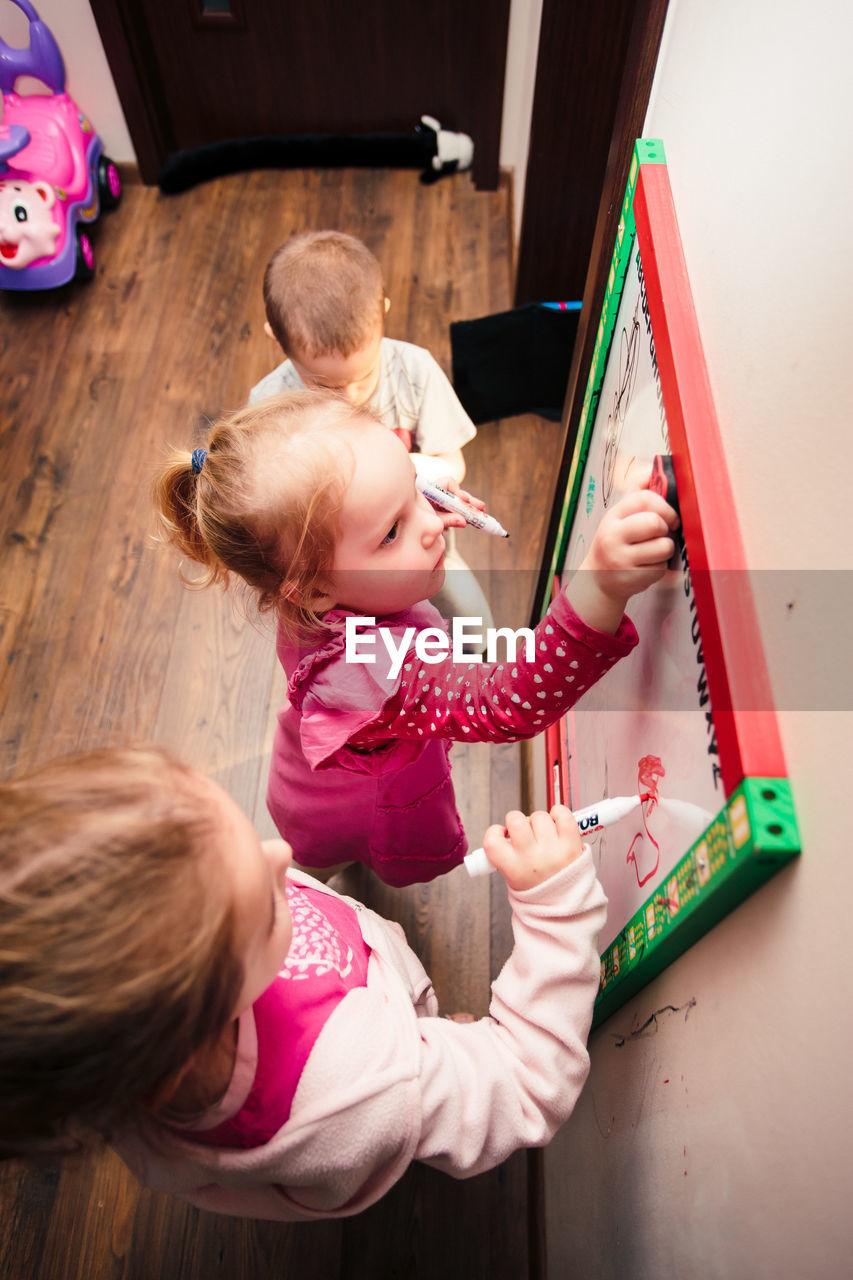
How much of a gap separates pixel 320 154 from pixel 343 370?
62.2 inches

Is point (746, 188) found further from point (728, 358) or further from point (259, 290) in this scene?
point (259, 290)

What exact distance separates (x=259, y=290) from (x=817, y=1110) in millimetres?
2236

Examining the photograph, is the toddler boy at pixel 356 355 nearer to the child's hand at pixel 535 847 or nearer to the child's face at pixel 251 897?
the child's hand at pixel 535 847

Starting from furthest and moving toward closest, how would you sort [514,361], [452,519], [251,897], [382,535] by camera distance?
[514,361] → [452,519] → [382,535] → [251,897]

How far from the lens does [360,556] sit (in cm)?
78

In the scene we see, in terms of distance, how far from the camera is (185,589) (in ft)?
5.74

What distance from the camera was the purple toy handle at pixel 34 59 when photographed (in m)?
2.06

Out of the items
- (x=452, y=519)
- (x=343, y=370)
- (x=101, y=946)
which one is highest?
(x=101, y=946)

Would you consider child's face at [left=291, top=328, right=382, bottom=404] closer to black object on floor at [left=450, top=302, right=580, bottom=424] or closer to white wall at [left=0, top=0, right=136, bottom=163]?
black object on floor at [left=450, top=302, right=580, bottom=424]

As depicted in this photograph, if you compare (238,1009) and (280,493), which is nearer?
(238,1009)

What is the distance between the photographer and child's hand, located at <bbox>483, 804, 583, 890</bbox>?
0.71 m

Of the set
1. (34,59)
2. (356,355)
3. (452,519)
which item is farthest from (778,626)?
(34,59)

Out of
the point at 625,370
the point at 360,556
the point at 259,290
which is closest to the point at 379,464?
the point at 360,556

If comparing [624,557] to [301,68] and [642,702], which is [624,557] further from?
[301,68]
